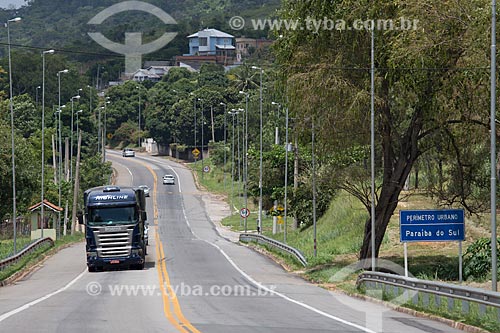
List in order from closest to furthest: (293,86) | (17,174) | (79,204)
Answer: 1. (293,86)
2. (17,174)
3. (79,204)

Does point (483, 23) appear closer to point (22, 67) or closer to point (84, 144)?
point (84, 144)

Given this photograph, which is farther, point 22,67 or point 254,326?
point 22,67

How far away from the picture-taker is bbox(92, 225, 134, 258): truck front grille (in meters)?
39.3

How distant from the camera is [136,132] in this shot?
16525 centimetres

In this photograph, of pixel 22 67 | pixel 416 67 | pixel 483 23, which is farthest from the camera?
pixel 22 67

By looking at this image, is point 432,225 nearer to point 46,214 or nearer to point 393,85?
point 393,85

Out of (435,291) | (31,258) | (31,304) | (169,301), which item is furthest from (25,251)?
(435,291)

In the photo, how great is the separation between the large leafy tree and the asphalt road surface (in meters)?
6.20

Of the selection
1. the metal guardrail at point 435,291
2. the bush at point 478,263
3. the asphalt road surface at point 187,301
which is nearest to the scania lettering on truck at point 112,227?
the asphalt road surface at point 187,301

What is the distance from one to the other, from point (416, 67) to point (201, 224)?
61.6 meters

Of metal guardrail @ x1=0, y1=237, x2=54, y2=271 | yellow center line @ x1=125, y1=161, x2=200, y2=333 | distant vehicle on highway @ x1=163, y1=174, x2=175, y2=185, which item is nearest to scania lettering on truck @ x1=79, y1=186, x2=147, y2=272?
yellow center line @ x1=125, y1=161, x2=200, y2=333

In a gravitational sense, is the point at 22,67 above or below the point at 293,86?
above

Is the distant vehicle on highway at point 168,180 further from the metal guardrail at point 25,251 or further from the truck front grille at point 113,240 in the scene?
the truck front grille at point 113,240

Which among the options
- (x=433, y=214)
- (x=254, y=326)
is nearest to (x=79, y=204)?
(x=433, y=214)
